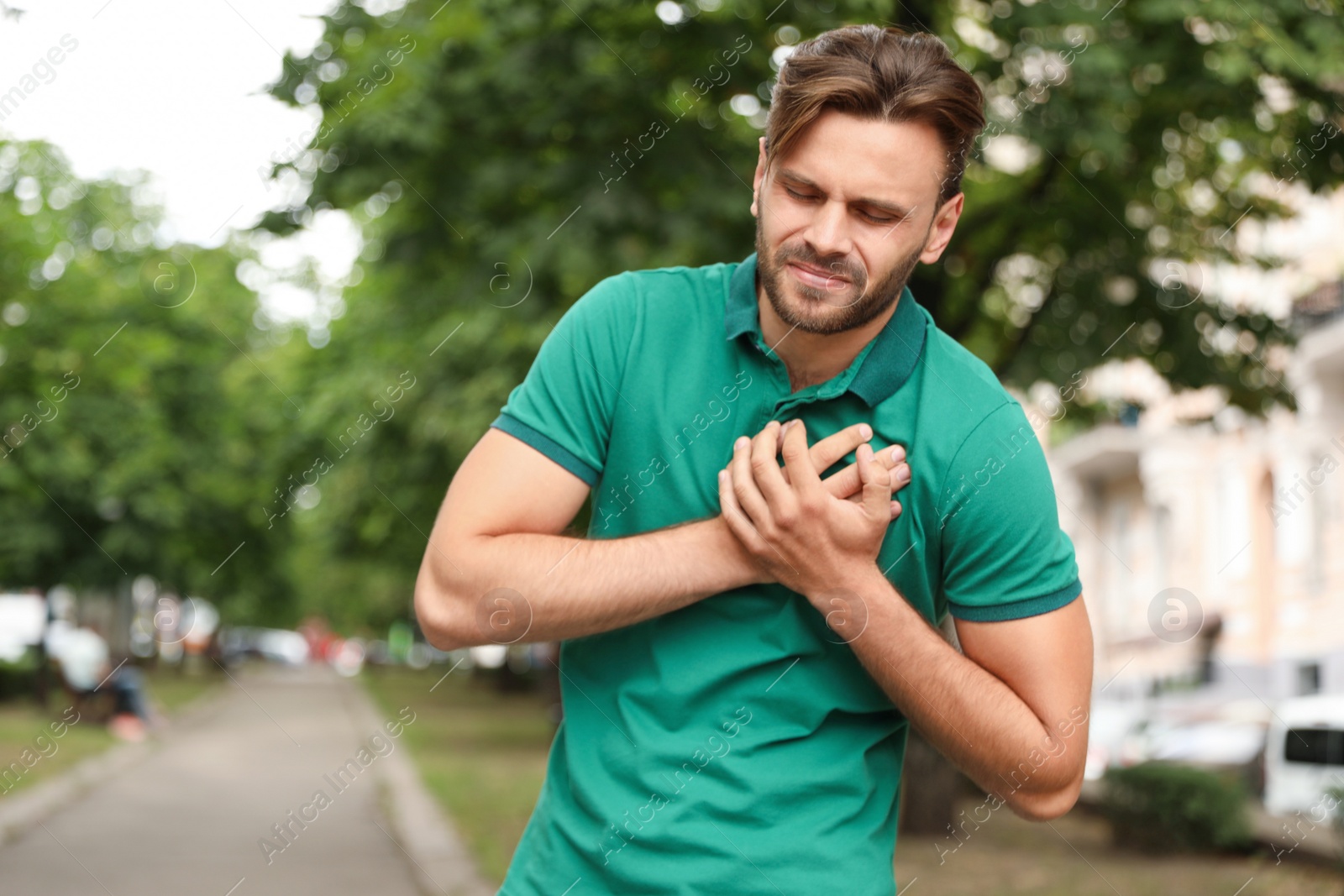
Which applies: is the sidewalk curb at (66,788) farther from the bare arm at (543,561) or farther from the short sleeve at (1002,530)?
the short sleeve at (1002,530)

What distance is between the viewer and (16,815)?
11.9m

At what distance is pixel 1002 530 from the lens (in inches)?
75.1

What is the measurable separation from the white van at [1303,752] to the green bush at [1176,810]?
8.44 feet

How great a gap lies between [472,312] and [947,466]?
7.75m

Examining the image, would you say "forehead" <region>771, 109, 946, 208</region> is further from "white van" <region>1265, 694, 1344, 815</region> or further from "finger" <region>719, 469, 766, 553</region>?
"white van" <region>1265, 694, 1344, 815</region>

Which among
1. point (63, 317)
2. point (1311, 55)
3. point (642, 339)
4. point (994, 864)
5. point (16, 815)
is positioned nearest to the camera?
point (642, 339)

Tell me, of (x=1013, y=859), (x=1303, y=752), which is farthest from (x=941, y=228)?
(x=1303, y=752)

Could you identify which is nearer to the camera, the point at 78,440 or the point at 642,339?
the point at 642,339

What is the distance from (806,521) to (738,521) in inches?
3.3

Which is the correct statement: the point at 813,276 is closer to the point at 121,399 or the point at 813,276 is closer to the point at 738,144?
the point at 738,144

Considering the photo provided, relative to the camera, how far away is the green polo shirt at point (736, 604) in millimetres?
1887

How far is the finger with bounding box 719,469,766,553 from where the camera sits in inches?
74.2

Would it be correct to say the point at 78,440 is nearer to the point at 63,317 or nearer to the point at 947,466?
the point at 63,317

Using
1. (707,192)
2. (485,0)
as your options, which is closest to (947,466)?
(707,192)
